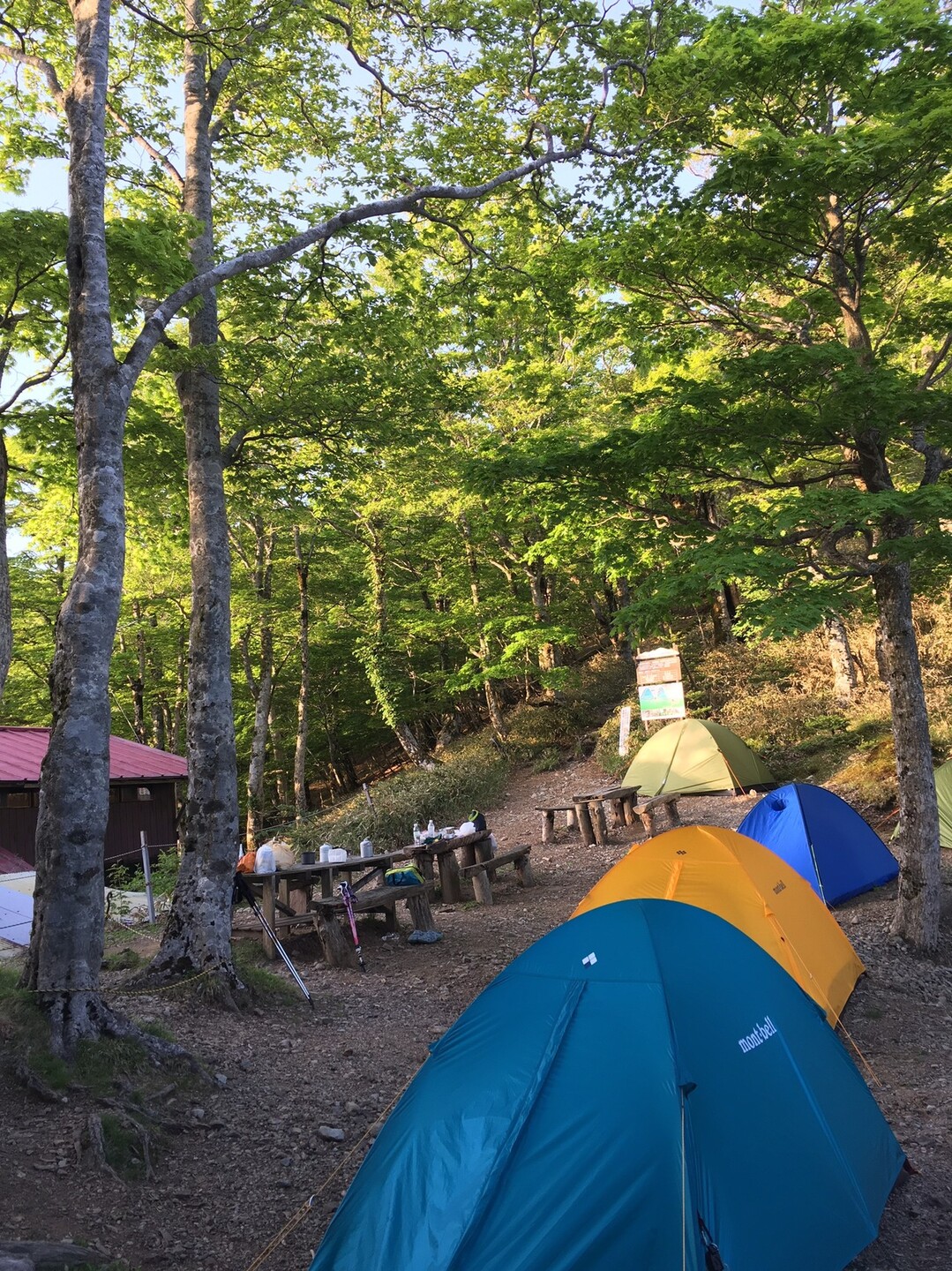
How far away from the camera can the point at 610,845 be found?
1263 cm

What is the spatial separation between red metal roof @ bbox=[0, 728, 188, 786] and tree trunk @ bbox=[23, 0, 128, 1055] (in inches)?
549

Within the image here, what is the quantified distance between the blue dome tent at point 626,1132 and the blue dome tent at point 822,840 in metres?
4.86

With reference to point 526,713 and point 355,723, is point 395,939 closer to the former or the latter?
point 526,713

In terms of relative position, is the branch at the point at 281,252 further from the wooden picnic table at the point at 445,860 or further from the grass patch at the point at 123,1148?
the wooden picnic table at the point at 445,860

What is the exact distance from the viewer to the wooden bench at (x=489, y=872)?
10.1m

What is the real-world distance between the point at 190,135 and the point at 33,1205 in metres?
9.65

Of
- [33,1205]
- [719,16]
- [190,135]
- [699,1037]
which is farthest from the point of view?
[190,135]

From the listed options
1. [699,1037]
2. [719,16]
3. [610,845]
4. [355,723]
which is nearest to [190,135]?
[719,16]

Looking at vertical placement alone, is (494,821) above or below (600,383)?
below

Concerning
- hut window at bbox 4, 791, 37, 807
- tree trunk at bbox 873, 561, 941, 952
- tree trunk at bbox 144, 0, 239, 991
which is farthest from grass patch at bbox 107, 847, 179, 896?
tree trunk at bbox 873, 561, 941, 952

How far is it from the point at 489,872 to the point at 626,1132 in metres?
7.46

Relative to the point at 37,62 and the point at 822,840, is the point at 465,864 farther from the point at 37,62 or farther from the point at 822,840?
the point at 37,62

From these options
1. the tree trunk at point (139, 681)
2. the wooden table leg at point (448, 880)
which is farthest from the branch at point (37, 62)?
the tree trunk at point (139, 681)

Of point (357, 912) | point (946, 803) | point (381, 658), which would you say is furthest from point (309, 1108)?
point (381, 658)
